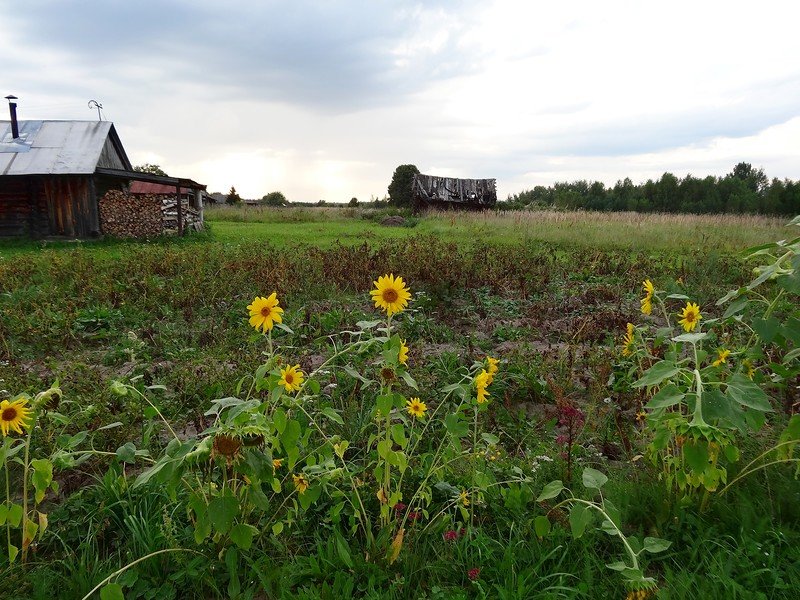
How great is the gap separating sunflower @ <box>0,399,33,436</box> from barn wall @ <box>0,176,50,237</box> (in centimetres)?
1698

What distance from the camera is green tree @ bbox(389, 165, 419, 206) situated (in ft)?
141

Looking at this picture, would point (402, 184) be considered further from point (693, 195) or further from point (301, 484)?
point (301, 484)

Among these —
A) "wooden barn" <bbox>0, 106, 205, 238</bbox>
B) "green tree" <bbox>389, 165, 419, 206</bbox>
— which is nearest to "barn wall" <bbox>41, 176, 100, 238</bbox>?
"wooden barn" <bbox>0, 106, 205, 238</bbox>

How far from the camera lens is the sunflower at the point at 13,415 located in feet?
6.20

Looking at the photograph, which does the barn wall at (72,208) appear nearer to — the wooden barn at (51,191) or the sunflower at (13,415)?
the wooden barn at (51,191)

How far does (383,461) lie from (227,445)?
2.34ft

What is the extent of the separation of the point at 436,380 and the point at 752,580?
243cm

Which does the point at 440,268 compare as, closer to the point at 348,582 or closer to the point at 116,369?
the point at 116,369

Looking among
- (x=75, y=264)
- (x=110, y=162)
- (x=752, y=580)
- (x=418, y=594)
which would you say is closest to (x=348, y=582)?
(x=418, y=594)

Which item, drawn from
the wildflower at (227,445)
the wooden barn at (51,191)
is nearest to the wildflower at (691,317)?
the wildflower at (227,445)

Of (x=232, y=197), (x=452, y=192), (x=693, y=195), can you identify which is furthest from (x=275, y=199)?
(x=693, y=195)

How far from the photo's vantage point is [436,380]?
4035mm

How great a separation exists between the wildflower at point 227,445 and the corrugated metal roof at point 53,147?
16.4 meters

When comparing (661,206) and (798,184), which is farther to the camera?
(661,206)
